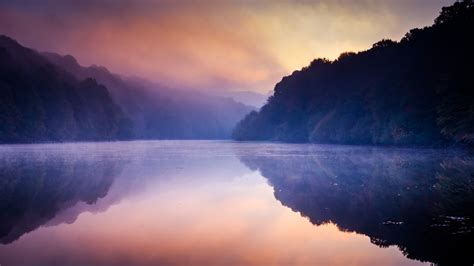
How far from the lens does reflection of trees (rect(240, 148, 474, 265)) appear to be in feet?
37.2

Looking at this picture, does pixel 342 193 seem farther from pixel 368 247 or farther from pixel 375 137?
pixel 375 137

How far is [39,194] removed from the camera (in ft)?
69.4

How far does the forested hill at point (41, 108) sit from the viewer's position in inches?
4975

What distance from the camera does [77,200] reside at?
19781 millimetres

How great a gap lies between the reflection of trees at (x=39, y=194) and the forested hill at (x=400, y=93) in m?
44.5

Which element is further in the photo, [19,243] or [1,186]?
[1,186]

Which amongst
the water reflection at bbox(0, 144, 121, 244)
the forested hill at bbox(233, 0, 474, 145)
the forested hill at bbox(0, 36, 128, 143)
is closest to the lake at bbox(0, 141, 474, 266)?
the water reflection at bbox(0, 144, 121, 244)

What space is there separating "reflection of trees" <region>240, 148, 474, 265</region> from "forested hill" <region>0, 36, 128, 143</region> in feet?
370

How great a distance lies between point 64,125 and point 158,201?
148192mm

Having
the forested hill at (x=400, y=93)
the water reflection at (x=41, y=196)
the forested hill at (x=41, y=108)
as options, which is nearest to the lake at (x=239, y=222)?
the water reflection at (x=41, y=196)

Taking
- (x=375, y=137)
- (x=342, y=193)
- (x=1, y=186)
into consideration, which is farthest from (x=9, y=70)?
(x=342, y=193)

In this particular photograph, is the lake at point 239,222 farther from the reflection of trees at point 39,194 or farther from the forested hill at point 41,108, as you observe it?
the forested hill at point 41,108

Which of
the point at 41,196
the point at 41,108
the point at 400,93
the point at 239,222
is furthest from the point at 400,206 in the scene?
the point at 41,108

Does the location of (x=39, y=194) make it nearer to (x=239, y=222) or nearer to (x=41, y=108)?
Result: (x=239, y=222)
